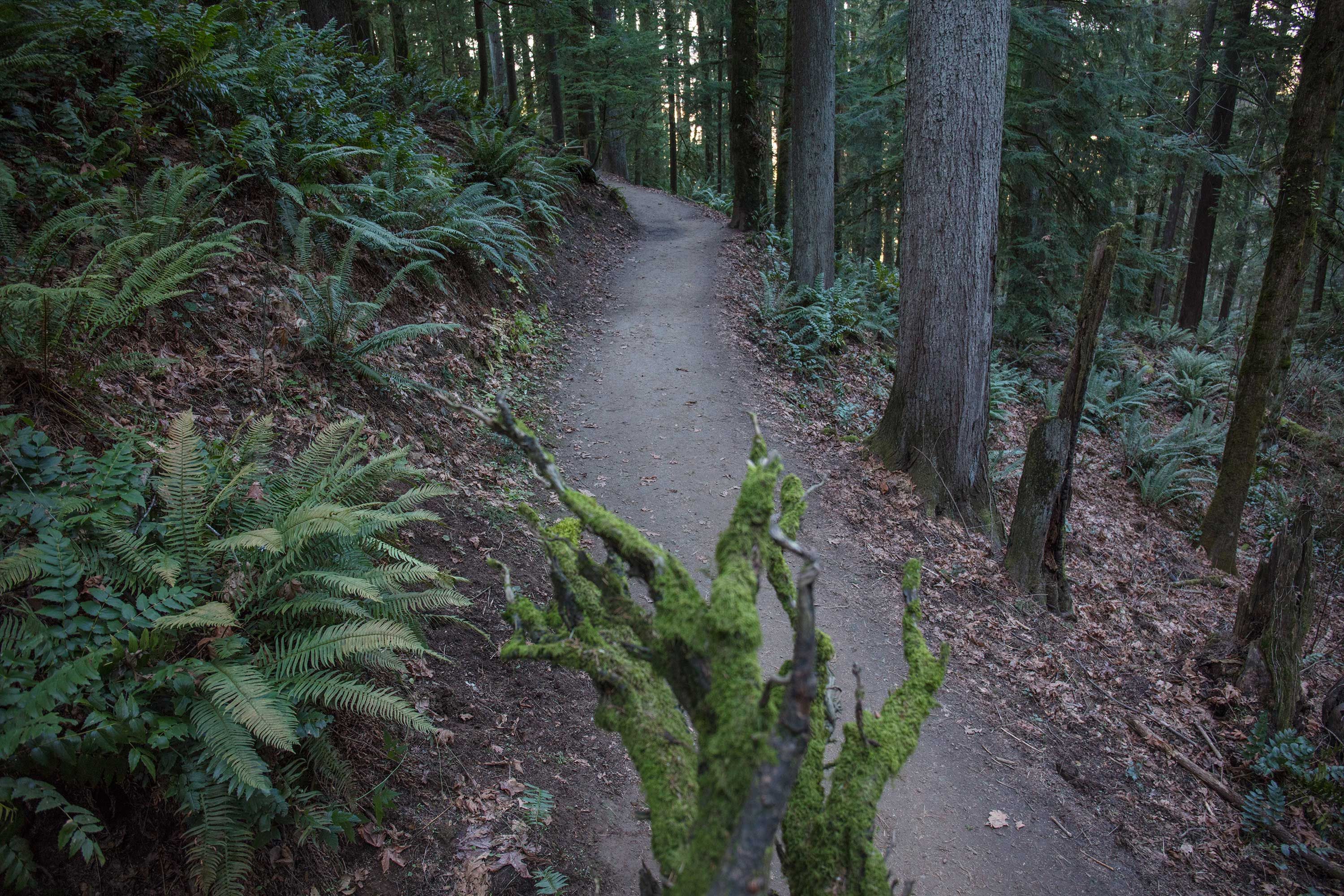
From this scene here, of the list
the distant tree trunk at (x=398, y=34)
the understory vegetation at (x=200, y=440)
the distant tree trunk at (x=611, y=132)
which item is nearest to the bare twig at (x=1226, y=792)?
the understory vegetation at (x=200, y=440)

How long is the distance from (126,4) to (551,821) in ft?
26.8

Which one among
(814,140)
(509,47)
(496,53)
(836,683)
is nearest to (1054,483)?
(836,683)

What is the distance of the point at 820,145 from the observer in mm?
11570

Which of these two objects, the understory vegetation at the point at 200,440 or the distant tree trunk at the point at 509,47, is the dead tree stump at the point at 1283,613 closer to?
the understory vegetation at the point at 200,440

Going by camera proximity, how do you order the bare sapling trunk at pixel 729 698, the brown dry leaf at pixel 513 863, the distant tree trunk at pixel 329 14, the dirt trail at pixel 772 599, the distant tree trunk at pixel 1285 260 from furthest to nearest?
1. the distant tree trunk at pixel 329 14
2. the distant tree trunk at pixel 1285 260
3. the dirt trail at pixel 772 599
4. the brown dry leaf at pixel 513 863
5. the bare sapling trunk at pixel 729 698

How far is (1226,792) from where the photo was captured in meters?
4.95

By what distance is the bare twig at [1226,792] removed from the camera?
14.7 feet

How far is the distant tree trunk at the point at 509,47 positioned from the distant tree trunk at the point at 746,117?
16.4 feet

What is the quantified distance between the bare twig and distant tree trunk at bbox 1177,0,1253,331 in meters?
15.9

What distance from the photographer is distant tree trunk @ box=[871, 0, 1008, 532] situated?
653 cm

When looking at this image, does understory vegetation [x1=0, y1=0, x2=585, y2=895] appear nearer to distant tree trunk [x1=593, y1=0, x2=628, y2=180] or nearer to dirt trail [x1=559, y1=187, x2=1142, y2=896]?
dirt trail [x1=559, y1=187, x2=1142, y2=896]

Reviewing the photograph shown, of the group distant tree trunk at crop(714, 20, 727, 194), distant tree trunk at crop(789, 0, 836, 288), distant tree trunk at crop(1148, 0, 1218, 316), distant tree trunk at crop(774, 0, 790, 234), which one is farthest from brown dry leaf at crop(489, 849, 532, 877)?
distant tree trunk at crop(714, 20, 727, 194)

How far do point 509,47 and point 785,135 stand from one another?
1269 cm

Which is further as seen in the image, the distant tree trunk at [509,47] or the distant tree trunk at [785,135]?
the distant tree trunk at [509,47]
